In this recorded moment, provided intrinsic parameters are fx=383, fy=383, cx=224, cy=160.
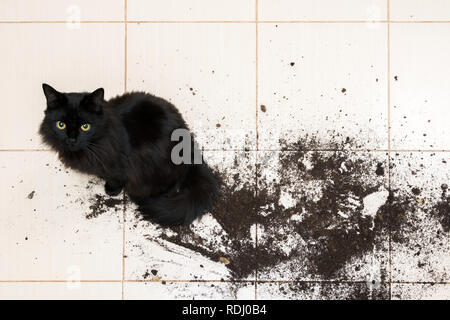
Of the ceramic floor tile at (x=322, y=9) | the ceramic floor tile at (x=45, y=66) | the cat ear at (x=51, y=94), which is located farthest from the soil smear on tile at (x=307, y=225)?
the ceramic floor tile at (x=322, y=9)

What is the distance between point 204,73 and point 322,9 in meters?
0.77

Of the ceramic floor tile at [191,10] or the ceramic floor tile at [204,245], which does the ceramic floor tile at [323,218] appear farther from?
the ceramic floor tile at [191,10]

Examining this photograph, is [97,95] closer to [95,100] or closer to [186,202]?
[95,100]

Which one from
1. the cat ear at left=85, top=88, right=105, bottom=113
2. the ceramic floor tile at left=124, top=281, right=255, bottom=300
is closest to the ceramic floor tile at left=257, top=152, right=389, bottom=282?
the ceramic floor tile at left=124, top=281, right=255, bottom=300

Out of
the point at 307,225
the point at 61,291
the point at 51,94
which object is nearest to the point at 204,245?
the point at 307,225

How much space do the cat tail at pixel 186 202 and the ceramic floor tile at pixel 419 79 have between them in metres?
1.10

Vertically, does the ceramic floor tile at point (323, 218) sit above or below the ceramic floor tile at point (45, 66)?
below

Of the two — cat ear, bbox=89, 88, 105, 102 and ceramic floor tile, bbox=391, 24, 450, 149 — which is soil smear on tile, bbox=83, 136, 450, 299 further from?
cat ear, bbox=89, 88, 105, 102

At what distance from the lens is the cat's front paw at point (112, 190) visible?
79.0 inches

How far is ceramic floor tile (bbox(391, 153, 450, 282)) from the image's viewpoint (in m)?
2.11

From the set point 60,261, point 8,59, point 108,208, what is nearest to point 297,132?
point 108,208

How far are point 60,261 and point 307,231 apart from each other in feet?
4.52

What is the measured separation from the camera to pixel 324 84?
217 cm

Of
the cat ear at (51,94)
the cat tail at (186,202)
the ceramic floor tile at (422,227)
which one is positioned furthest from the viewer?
the ceramic floor tile at (422,227)
